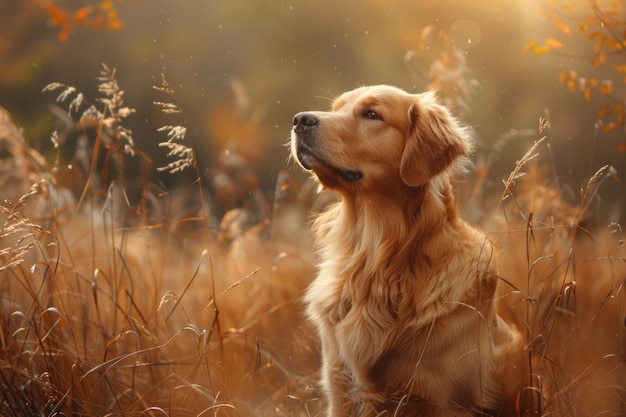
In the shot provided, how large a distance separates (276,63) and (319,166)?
4474mm

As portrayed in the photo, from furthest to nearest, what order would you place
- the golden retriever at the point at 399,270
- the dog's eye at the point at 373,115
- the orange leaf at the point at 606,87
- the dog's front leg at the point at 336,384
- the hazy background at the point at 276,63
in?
the hazy background at the point at 276,63, the orange leaf at the point at 606,87, the dog's eye at the point at 373,115, the dog's front leg at the point at 336,384, the golden retriever at the point at 399,270

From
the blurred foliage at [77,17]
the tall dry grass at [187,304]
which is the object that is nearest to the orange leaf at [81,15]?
the blurred foliage at [77,17]

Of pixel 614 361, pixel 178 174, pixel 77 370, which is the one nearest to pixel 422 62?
pixel 614 361

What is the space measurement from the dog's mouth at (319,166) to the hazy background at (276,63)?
3.00 metres

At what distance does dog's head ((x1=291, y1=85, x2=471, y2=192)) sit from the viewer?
2.49 m

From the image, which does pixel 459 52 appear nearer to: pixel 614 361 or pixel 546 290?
pixel 546 290

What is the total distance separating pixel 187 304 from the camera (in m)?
3.66

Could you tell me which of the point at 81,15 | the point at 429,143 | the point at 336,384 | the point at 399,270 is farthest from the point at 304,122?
the point at 81,15

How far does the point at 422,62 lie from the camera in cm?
437

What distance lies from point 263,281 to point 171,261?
0.79m

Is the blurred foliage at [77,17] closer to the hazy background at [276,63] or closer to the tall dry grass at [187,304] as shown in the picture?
the hazy background at [276,63]

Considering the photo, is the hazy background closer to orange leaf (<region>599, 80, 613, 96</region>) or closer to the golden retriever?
orange leaf (<region>599, 80, 613, 96</region>)

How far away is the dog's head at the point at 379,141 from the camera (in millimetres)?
2494

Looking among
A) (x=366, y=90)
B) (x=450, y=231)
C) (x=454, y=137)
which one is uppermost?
(x=366, y=90)
